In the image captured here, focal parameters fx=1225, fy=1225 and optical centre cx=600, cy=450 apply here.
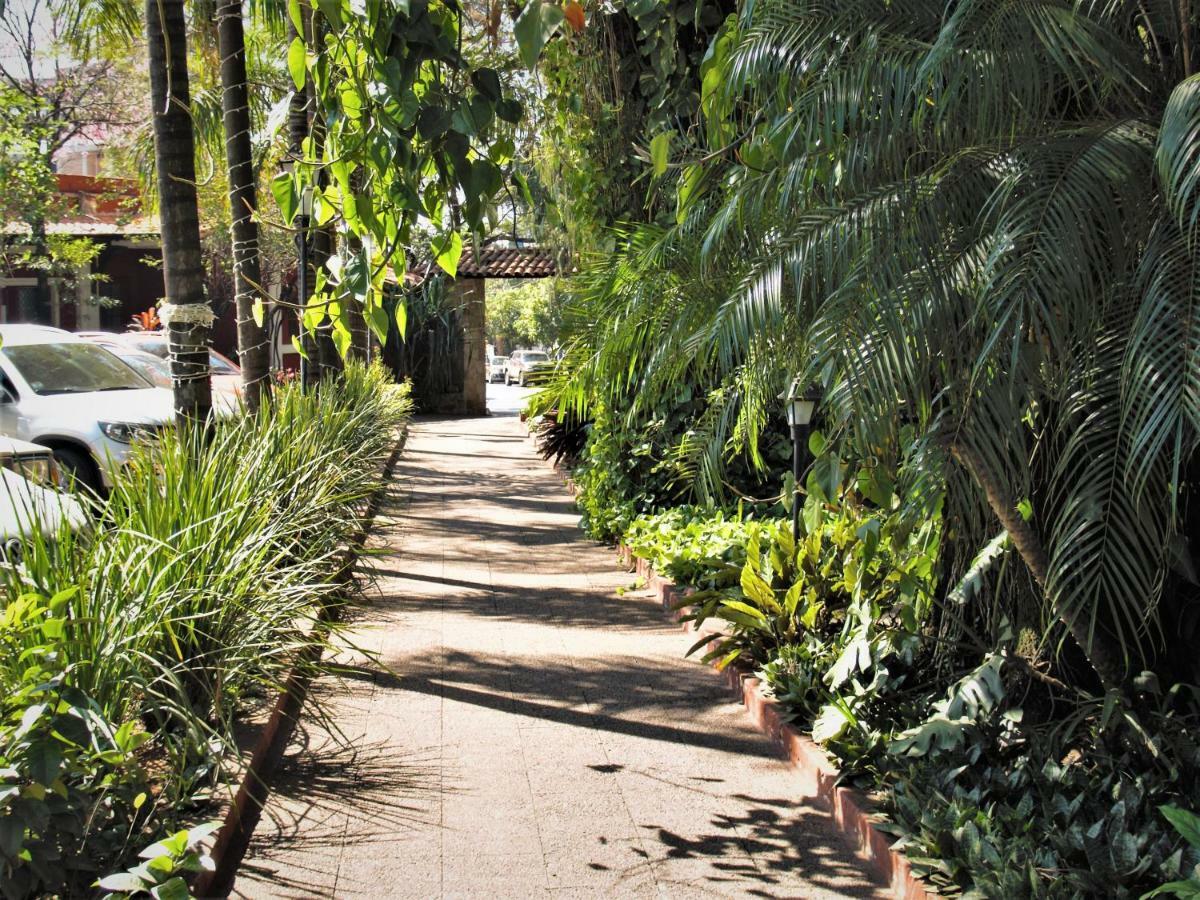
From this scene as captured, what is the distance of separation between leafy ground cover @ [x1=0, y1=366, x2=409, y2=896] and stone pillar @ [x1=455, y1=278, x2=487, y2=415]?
907 inches

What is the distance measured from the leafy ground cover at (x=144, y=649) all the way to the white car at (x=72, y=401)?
5.61 meters

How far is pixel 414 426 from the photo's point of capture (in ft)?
85.4

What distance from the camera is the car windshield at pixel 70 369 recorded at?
1286 centimetres

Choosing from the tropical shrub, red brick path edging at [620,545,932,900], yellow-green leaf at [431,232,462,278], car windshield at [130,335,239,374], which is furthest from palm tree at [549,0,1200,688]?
car windshield at [130,335,239,374]

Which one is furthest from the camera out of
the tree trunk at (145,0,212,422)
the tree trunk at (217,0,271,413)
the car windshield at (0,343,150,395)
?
the car windshield at (0,343,150,395)

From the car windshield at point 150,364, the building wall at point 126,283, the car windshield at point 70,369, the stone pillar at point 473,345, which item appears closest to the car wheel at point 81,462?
the car windshield at point 70,369

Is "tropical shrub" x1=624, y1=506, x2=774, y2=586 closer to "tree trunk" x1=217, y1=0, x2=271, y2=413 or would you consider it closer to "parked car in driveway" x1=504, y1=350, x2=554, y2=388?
"tree trunk" x1=217, y1=0, x2=271, y2=413

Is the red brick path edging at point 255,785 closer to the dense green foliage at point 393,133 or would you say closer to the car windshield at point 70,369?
the dense green foliage at point 393,133

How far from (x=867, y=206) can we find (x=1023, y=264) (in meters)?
0.66

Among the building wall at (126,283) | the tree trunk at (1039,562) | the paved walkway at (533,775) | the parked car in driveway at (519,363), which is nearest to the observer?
the tree trunk at (1039,562)

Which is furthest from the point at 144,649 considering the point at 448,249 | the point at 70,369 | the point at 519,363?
the point at 519,363

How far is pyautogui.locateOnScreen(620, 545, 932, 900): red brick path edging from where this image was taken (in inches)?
156

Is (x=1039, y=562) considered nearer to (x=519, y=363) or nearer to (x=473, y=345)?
(x=473, y=345)

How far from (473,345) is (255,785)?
26.0 meters
